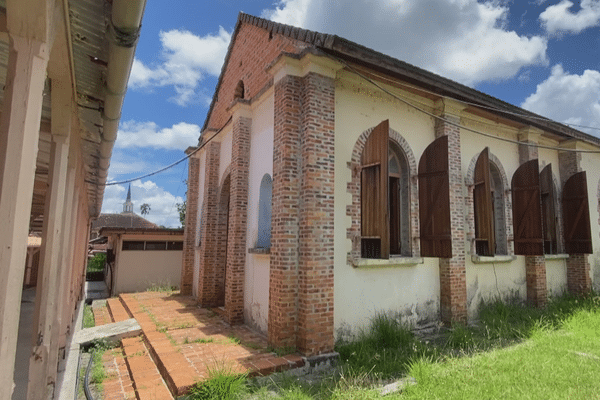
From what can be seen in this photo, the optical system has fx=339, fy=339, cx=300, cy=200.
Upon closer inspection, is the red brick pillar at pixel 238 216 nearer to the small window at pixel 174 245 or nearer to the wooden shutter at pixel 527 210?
the wooden shutter at pixel 527 210

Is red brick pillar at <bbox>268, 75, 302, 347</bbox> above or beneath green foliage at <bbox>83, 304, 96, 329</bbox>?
above

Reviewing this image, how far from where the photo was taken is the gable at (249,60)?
23.9 ft

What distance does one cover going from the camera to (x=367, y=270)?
6.25m

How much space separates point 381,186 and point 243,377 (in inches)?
140

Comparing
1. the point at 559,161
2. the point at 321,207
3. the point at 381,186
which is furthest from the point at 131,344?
the point at 559,161

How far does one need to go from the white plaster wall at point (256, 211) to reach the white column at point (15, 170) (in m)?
4.78

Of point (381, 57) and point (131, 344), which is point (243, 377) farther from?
point (381, 57)

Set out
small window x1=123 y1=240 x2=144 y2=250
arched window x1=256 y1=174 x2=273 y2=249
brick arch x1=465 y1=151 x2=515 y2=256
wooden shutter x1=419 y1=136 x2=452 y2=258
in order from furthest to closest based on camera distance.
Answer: small window x1=123 y1=240 x2=144 y2=250
brick arch x1=465 y1=151 x2=515 y2=256
arched window x1=256 y1=174 x2=273 y2=249
wooden shutter x1=419 y1=136 x2=452 y2=258

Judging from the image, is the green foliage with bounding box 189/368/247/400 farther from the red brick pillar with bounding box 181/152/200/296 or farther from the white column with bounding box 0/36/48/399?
the red brick pillar with bounding box 181/152/200/296

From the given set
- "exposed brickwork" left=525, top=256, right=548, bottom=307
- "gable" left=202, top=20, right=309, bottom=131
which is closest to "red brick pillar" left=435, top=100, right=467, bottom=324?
"exposed brickwork" left=525, top=256, right=548, bottom=307

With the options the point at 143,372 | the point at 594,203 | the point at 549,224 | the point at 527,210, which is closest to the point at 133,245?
the point at 143,372

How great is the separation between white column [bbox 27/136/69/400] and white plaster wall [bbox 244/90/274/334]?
11.9ft

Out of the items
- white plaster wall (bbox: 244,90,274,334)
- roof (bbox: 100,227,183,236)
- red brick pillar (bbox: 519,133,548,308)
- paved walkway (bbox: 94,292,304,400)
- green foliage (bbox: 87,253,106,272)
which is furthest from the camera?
green foliage (bbox: 87,253,106,272)

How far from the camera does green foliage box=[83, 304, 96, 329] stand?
8.33m
